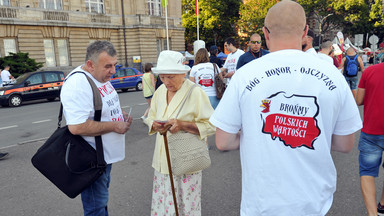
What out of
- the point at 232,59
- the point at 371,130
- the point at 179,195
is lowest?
the point at 179,195

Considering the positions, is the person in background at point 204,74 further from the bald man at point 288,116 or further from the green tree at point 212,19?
the green tree at point 212,19

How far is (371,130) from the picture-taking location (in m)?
3.03

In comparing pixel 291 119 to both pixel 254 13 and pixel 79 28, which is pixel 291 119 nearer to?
pixel 79 28

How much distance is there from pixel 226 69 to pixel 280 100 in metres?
5.56

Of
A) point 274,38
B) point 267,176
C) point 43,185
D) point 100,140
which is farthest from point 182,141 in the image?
point 43,185

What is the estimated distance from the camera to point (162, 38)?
3297cm

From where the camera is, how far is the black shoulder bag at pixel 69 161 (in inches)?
89.1

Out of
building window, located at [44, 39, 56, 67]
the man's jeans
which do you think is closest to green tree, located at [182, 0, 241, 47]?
building window, located at [44, 39, 56, 67]

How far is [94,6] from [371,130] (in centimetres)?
2961

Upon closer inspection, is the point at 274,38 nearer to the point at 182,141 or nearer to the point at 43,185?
the point at 182,141

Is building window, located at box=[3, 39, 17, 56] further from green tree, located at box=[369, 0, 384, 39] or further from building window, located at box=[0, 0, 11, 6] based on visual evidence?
green tree, located at box=[369, 0, 384, 39]

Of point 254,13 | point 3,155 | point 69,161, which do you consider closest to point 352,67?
point 69,161

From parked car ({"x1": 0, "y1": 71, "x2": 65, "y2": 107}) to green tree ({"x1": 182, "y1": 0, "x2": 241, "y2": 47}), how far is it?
29607mm

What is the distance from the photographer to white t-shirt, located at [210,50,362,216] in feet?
4.65
